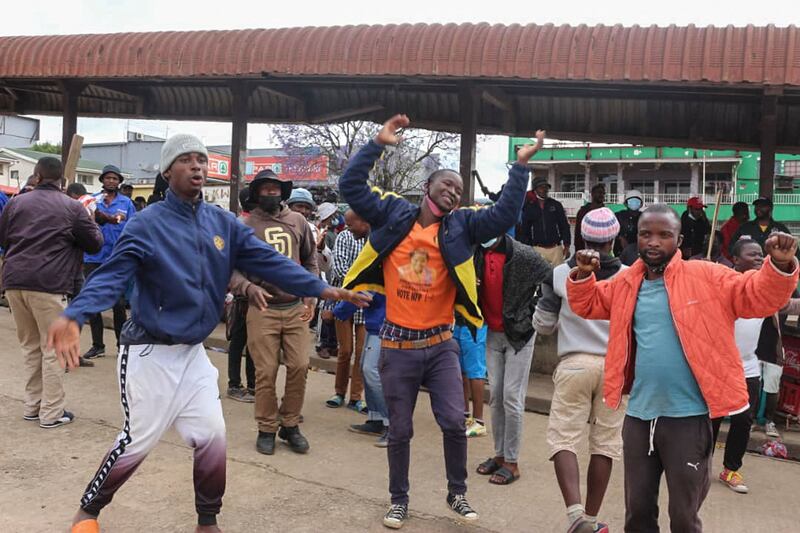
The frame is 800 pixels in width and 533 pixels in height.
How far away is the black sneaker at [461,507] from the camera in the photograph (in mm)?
4098

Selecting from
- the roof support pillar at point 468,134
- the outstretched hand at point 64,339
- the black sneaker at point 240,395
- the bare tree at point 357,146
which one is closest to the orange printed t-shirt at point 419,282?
the outstretched hand at point 64,339

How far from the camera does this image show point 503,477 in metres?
4.81

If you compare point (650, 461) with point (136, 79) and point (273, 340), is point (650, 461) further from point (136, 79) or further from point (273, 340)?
point (136, 79)

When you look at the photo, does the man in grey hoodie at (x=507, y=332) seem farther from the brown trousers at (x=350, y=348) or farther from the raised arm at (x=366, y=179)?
the brown trousers at (x=350, y=348)

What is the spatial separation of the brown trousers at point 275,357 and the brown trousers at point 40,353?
1.70m

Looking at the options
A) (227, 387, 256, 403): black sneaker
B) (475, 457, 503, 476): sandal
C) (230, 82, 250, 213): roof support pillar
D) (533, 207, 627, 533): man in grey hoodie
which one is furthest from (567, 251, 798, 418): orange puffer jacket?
(230, 82, 250, 213): roof support pillar

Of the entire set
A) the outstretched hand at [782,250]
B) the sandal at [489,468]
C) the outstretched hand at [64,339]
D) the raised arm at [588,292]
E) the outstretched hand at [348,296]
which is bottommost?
the sandal at [489,468]

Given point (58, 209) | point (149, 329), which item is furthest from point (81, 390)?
point (149, 329)

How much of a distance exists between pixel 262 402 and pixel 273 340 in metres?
0.48

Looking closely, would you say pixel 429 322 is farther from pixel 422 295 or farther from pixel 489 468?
pixel 489 468

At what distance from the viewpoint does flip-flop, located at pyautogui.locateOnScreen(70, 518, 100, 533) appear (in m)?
3.49

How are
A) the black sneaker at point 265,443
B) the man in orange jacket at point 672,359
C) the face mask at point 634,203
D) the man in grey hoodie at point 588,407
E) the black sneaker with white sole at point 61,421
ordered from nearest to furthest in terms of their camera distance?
the man in orange jacket at point 672,359 < the man in grey hoodie at point 588,407 < the black sneaker at point 265,443 < the black sneaker with white sole at point 61,421 < the face mask at point 634,203

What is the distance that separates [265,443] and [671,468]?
3148mm

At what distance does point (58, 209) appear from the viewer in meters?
5.86
